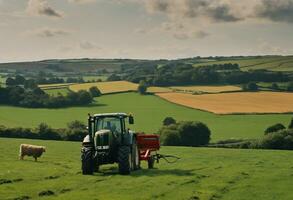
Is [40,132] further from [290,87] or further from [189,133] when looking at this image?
[290,87]

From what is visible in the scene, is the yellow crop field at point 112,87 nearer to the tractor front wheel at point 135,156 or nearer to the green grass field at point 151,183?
the tractor front wheel at point 135,156

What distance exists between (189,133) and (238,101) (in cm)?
3047

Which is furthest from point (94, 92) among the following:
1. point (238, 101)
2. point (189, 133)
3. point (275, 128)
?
point (275, 128)

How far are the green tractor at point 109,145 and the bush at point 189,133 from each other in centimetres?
4509

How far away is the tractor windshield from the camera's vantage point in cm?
2744

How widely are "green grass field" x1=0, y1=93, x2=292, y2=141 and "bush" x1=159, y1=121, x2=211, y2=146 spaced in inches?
75.0

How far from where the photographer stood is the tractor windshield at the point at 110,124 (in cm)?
2744

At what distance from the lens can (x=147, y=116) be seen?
95688mm

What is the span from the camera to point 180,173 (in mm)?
27078

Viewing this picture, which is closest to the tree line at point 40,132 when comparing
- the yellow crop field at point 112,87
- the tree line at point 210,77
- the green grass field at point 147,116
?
the green grass field at point 147,116

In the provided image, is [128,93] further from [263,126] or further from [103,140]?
[103,140]

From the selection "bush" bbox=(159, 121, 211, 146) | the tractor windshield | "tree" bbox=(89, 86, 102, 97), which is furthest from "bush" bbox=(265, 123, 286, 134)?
the tractor windshield

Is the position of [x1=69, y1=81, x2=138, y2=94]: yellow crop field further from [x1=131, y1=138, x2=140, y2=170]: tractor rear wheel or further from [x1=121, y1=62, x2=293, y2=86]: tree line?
[x1=131, y1=138, x2=140, y2=170]: tractor rear wheel

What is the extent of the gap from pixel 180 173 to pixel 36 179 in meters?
7.46
